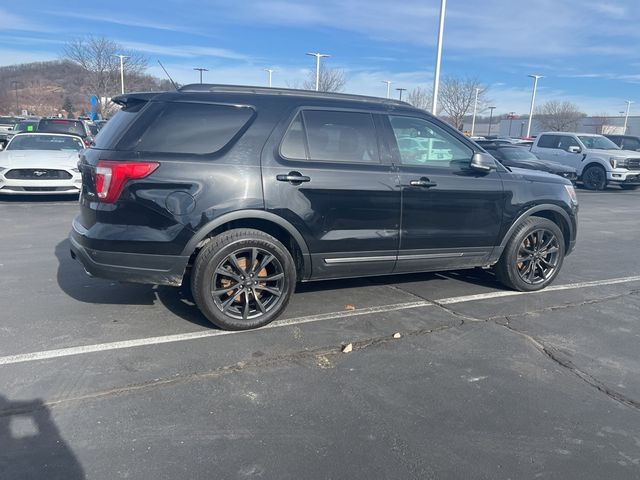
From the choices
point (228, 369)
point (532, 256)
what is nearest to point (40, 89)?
point (532, 256)

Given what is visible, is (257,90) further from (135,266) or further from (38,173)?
(38,173)

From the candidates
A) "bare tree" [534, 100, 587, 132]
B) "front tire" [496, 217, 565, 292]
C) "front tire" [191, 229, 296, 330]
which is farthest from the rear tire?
"bare tree" [534, 100, 587, 132]

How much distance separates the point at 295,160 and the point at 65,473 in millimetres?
2736

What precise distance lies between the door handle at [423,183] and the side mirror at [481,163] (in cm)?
46

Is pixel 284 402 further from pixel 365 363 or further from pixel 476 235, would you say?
pixel 476 235

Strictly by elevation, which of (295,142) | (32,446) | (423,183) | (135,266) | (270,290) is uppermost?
(295,142)

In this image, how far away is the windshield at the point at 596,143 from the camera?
1900 centimetres

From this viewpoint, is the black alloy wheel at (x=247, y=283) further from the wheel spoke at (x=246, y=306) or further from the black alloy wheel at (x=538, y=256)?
the black alloy wheel at (x=538, y=256)

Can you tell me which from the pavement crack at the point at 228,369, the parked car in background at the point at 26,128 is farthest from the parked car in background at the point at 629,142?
the parked car in background at the point at 26,128

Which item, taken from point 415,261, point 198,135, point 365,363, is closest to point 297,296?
point 415,261

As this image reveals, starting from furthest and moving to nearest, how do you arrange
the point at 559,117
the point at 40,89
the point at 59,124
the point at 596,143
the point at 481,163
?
1. the point at 40,89
2. the point at 559,117
3. the point at 596,143
4. the point at 59,124
5. the point at 481,163

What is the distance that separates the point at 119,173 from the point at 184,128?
2.00ft

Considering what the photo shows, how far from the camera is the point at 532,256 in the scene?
→ 5520mm

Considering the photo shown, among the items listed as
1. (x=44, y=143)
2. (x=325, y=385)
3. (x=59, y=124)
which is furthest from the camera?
(x=59, y=124)
